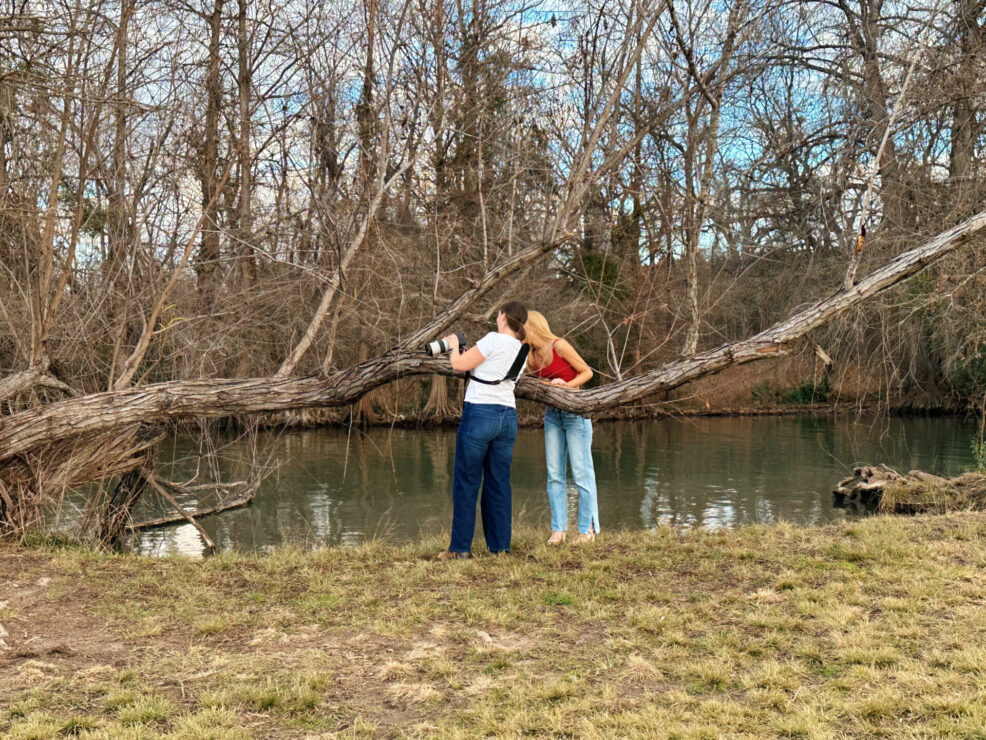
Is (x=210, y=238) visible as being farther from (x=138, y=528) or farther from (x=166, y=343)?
(x=138, y=528)

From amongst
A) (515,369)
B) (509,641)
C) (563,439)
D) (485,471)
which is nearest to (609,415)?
(563,439)

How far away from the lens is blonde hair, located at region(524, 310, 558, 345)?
258 inches

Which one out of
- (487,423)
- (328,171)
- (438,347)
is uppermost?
(328,171)

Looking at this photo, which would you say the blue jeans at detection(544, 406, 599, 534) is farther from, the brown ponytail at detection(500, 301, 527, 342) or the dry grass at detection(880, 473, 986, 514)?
the dry grass at detection(880, 473, 986, 514)

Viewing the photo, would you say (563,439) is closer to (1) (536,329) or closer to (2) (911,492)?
(1) (536,329)

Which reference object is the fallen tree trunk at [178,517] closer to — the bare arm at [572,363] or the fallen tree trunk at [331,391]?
the fallen tree trunk at [331,391]

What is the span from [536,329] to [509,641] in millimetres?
2658

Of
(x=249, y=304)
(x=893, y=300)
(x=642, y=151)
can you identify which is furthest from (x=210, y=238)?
(x=893, y=300)

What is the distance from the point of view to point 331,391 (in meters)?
6.88

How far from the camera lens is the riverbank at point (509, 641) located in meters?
3.45

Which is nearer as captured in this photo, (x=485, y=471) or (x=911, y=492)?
(x=485, y=471)

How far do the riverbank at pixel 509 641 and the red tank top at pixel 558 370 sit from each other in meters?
1.30

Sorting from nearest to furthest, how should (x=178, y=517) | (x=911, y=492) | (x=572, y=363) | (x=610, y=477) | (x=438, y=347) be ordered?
(x=438, y=347) → (x=572, y=363) → (x=178, y=517) → (x=911, y=492) → (x=610, y=477)

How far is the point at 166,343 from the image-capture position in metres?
9.73
